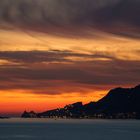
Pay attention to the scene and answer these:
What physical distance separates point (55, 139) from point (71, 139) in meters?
6.18

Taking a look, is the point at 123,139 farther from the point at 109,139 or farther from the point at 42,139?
the point at 42,139

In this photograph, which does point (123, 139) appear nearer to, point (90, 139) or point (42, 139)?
point (90, 139)

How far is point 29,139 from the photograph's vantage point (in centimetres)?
17100

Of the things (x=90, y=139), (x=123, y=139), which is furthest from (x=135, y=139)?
(x=90, y=139)

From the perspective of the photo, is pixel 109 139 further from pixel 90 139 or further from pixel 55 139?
pixel 55 139

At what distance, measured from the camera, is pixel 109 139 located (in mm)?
167500

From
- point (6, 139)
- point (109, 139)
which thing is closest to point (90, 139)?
point (109, 139)

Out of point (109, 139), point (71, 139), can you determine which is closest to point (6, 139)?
point (71, 139)

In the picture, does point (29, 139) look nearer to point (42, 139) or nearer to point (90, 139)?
point (42, 139)

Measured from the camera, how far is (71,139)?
169 m

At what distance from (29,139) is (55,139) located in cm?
1017

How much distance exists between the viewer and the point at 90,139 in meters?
168

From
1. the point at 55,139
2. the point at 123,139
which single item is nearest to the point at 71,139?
the point at 55,139

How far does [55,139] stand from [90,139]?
13.5m
